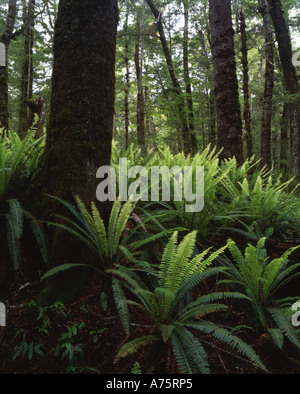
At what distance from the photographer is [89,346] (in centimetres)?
125

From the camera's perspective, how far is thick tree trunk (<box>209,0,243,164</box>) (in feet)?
12.9

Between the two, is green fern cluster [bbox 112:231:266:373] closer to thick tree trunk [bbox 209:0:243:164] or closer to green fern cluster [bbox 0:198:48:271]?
green fern cluster [bbox 0:198:48:271]

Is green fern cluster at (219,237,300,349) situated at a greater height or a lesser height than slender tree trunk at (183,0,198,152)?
lesser

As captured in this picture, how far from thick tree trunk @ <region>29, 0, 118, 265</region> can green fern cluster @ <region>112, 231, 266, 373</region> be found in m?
0.79

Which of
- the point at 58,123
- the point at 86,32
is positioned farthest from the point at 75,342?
the point at 86,32

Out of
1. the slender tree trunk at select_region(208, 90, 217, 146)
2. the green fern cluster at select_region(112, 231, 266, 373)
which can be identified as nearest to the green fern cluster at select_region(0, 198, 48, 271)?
the green fern cluster at select_region(112, 231, 266, 373)

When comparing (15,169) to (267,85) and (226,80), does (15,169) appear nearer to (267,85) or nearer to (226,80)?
(226,80)

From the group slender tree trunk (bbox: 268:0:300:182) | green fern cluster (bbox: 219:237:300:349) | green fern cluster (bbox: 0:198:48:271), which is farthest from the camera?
slender tree trunk (bbox: 268:0:300:182)

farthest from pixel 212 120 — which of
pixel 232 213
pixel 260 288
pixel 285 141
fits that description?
pixel 260 288

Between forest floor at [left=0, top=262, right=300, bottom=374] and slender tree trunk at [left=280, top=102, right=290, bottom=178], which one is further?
slender tree trunk at [left=280, top=102, right=290, bottom=178]

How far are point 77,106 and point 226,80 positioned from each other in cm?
305

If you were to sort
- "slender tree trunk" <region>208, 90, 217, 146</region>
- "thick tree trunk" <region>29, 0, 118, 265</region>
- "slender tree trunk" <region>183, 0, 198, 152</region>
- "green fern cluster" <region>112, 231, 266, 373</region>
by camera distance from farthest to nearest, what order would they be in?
"slender tree trunk" <region>208, 90, 217, 146</region> < "slender tree trunk" <region>183, 0, 198, 152</region> < "thick tree trunk" <region>29, 0, 118, 265</region> < "green fern cluster" <region>112, 231, 266, 373</region>

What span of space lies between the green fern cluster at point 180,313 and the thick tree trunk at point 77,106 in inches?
31.2
